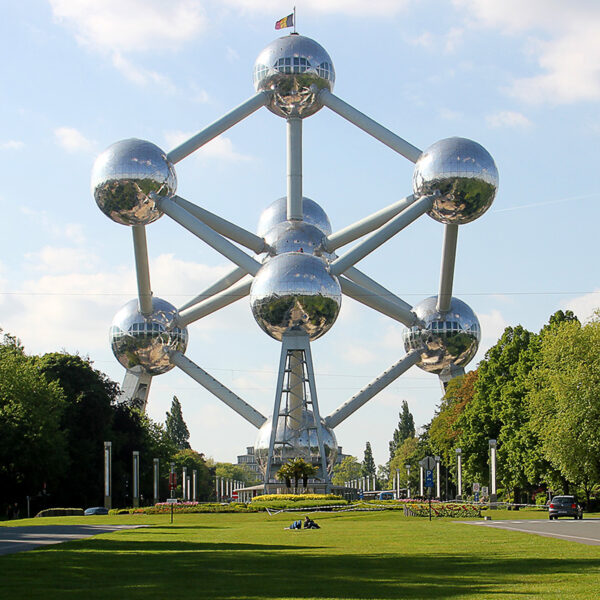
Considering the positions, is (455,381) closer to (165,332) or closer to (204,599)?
(165,332)

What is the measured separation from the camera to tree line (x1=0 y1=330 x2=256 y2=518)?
44.8m

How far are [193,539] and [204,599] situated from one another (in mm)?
11991

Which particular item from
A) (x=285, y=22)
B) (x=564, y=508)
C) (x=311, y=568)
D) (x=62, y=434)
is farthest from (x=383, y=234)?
(x=311, y=568)

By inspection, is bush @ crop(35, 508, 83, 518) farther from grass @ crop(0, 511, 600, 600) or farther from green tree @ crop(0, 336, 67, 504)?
grass @ crop(0, 511, 600, 600)

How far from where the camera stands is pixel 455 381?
6462 centimetres

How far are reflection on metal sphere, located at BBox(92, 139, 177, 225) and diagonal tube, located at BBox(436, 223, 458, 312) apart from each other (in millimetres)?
13579

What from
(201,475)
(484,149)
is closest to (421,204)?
(484,149)

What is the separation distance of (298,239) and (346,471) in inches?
4841

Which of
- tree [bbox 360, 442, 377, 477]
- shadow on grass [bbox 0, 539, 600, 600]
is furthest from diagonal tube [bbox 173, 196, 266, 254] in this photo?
tree [bbox 360, 442, 377, 477]

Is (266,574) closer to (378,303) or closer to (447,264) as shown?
(447,264)

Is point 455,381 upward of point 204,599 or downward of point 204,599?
upward

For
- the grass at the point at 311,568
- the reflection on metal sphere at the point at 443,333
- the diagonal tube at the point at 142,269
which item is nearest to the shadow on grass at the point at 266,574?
the grass at the point at 311,568

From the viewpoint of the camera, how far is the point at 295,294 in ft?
155

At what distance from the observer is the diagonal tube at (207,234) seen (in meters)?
49.1
